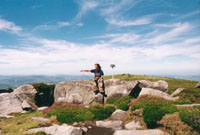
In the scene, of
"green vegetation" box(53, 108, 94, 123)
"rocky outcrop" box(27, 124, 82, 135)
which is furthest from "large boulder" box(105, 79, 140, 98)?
"rocky outcrop" box(27, 124, 82, 135)

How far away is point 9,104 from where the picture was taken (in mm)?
21047

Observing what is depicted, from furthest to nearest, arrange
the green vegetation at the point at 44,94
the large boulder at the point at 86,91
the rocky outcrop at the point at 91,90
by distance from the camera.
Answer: the green vegetation at the point at 44,94, the rocky outcrop at the point at 91,90, the large boulder at the point at 86,91

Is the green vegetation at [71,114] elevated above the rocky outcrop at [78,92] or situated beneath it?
situated beneath

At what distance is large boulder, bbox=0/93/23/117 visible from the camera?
20.2 metres

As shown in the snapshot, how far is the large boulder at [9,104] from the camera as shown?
20169 mm

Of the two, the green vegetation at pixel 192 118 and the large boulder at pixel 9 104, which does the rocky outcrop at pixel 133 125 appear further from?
the large boulder at pixel 9 104

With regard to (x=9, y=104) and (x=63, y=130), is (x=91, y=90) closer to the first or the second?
(x=9, y=104)

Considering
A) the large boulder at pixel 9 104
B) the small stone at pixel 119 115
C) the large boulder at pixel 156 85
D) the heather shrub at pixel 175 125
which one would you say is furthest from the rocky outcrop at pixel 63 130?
the large boulder at pixel 156 85

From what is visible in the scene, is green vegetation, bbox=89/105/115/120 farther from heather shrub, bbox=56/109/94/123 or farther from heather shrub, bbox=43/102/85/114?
heather shrub, bbox=43/102/85/114

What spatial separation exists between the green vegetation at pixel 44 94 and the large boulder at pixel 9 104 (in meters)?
3.26

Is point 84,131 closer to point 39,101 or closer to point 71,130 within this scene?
point 71,130

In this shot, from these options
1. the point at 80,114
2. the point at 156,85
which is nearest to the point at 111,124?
the point at 80,114

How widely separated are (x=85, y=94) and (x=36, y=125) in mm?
10278

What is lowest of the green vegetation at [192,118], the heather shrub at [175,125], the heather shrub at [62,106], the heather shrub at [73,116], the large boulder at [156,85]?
Result: the heather shrub at [73,116]
